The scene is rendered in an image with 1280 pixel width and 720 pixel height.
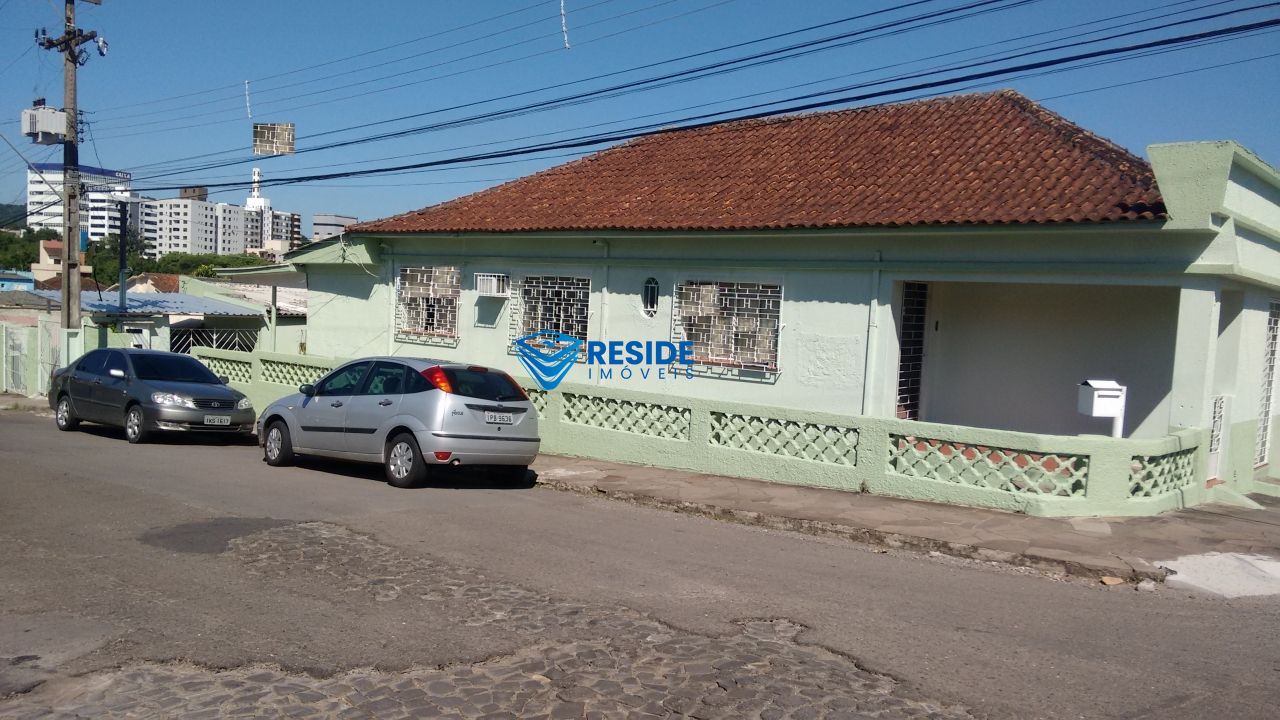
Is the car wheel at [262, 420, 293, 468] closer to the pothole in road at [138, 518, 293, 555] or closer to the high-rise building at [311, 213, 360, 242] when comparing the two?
the pothole in road at [138, 518, 293, 555]

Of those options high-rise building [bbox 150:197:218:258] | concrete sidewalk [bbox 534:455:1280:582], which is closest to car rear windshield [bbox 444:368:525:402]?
concrete sidewalk [bbox 534:455:1280:582]

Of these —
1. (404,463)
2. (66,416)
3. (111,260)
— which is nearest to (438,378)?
(404,463)

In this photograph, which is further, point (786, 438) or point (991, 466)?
point (786, 438)

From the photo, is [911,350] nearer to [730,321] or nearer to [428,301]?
[730,321]

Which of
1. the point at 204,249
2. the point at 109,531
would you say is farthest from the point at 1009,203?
the point at 204,249

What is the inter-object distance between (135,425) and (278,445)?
4.07 metres

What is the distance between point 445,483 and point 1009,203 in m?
7.66

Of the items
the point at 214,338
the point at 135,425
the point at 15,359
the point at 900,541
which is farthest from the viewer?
the point at 214,338

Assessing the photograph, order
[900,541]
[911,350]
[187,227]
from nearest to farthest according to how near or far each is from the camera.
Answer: [900,541] < [911,350] < [187,227]

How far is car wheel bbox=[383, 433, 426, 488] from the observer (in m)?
11.3

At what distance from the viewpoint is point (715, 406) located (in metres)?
12.7

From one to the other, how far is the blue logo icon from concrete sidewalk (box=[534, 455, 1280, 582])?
185 inches

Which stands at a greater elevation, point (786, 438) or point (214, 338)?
point (786, 438)

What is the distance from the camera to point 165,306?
31.5 metres
